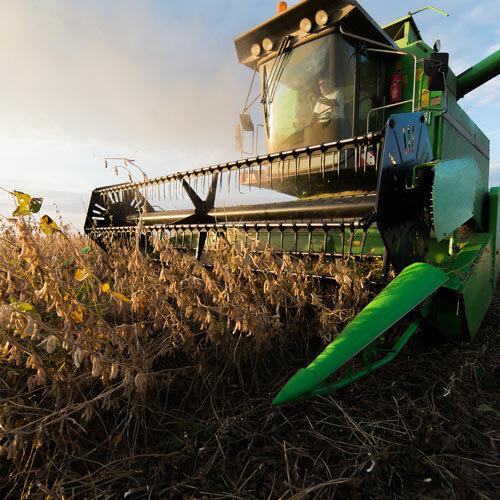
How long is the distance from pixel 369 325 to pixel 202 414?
79cm

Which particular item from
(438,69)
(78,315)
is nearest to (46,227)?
(78,315)

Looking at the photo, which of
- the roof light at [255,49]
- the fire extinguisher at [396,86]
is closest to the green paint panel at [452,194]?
the fire extinguisher at [396,86]

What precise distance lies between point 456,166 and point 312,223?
3.59 feet

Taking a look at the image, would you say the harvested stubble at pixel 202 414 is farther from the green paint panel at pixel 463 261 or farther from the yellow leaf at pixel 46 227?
the green paint panel at pixel 463 261

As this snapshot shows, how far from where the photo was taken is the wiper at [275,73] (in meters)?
3.54

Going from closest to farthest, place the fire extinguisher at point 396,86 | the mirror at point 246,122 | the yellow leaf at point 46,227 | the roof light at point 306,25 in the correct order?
the yellow leaf at point 46,227, the roof light at point 306,25, the fire extinguisher at point 396,86, the mirror at point 246,122

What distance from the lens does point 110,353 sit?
1231 millimetres

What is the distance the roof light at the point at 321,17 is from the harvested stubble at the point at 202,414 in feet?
8.93

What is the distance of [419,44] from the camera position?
13.8 feet

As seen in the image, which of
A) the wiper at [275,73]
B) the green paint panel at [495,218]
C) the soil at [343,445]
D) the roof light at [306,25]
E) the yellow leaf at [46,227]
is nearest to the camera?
the soil at [343,445]

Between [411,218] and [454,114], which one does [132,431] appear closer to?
[411,218]

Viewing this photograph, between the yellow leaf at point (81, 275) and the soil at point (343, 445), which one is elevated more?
the yellow leaf at point (81, 275)

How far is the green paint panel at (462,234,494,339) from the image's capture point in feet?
6.49

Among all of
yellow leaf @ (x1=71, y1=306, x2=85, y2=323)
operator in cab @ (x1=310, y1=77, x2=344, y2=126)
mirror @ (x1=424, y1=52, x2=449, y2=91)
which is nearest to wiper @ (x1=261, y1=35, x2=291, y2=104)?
operator in cab @ (x1=310, y1=77, x2=344, y2=126)
